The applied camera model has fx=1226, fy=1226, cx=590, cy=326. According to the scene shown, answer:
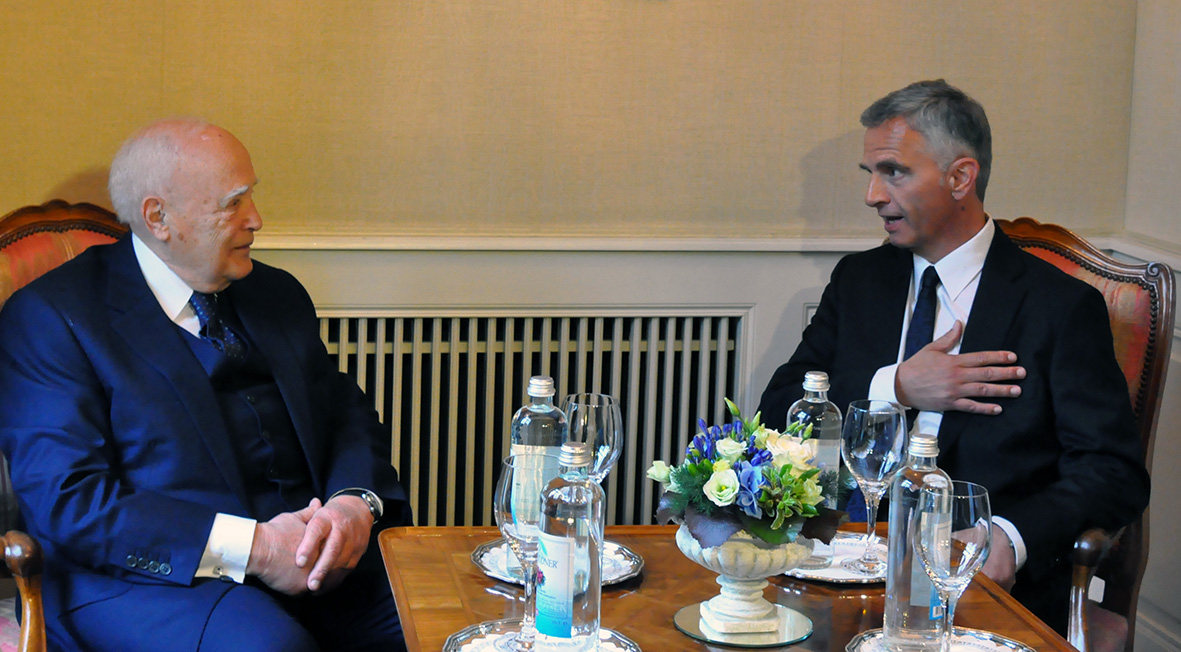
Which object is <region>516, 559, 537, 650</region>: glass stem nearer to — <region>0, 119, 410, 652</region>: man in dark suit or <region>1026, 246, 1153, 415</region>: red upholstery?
<region>0, 119, 410, 652</region>: man in dark suit

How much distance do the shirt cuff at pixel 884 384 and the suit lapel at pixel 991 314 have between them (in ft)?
0.41

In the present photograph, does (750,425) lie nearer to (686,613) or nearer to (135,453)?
(686,613)

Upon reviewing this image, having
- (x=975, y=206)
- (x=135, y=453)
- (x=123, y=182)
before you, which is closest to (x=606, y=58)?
(x=975, y=206)

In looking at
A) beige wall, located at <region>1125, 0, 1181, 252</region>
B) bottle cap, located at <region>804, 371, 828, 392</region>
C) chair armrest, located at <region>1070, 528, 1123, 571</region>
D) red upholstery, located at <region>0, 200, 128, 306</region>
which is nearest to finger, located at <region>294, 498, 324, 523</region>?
red upholstery, located at <region>0, 200, 128, 306</region>

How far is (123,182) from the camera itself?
236 centimetres

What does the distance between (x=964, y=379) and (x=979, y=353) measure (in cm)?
6

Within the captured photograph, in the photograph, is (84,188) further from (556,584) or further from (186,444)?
(556,584)

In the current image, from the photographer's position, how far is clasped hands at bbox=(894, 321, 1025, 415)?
97.5 inches

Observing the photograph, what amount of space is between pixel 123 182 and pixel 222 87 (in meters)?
0.60

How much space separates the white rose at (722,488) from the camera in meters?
1.58

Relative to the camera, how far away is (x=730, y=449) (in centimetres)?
163

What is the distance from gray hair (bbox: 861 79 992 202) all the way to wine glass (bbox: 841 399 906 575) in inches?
38.4

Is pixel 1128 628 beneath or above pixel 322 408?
beneath

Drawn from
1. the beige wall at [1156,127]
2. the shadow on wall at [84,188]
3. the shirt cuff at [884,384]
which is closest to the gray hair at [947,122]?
the shirt cuff at [884,384]
